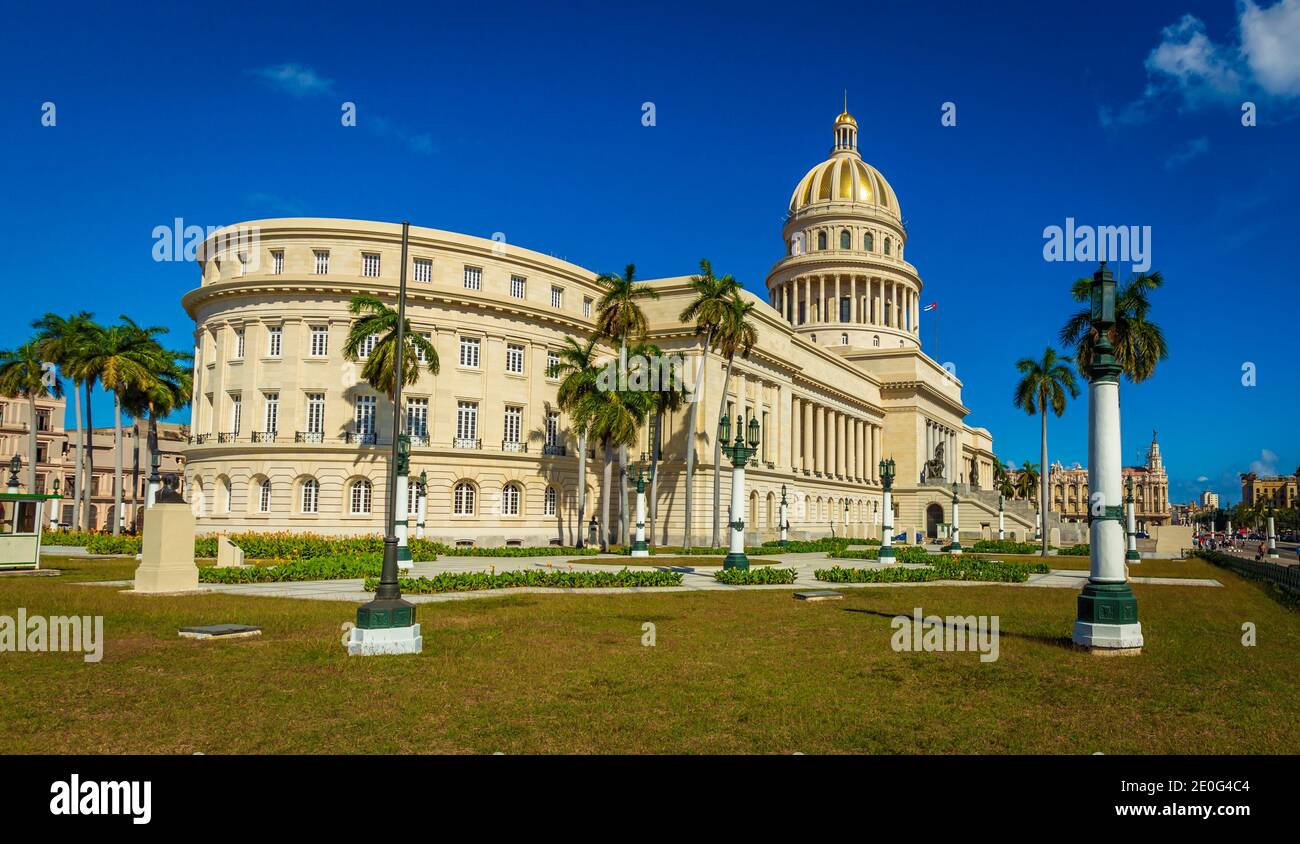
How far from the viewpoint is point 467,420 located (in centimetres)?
5412

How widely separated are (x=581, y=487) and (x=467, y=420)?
8.28 metres

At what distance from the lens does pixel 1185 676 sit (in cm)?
1213

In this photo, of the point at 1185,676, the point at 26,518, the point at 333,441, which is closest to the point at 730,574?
the point at 1185,676

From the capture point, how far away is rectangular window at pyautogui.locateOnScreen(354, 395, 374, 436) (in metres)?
51.2

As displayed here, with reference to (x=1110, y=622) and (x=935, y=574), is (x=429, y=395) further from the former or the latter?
(x=1110, y=622)

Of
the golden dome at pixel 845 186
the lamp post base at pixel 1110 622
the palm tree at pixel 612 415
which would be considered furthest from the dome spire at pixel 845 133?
the lamp post base at pixel 1110 622

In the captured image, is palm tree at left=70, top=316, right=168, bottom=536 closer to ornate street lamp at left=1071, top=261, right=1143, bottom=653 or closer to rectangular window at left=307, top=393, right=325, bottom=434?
rectangular window at left=307, top=393, right=325, bottom=434

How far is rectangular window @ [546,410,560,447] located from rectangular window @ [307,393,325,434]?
14165mm

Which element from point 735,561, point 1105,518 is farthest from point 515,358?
point 1105,518

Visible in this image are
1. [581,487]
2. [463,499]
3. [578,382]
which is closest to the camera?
[578,382]

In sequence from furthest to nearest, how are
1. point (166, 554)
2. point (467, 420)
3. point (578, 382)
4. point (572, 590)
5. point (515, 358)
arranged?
1. point (515, 358)
2. point (467, 420)
3. point (578, 382)
4. point (572, 590)
5. point (166, 554)

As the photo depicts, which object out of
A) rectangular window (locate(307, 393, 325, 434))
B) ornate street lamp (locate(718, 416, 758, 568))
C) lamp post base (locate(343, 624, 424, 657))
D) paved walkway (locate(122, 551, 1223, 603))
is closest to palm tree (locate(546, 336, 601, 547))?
paved walkway (locate(122, 551, 1223, 603))
